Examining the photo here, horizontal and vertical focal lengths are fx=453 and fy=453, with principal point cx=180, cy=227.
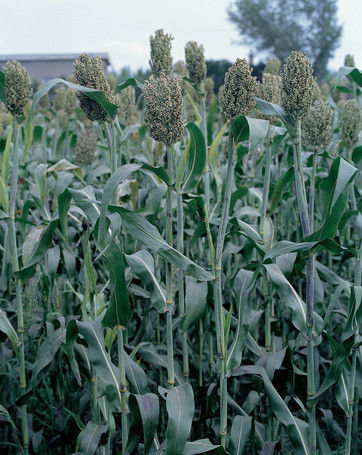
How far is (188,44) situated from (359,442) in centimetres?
246

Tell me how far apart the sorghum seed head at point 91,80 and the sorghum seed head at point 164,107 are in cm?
20

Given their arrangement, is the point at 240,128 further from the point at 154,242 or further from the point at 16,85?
the point at 16,85

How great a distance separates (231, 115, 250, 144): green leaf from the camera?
58.3 inches

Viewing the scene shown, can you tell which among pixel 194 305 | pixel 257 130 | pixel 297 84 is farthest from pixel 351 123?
pixel 194 305

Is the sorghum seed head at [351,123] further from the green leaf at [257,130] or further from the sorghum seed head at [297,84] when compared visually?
the green leaf at [257,130]

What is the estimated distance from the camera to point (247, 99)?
1564 mm

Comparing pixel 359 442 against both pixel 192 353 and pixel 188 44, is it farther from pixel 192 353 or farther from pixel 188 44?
pixel 188 44

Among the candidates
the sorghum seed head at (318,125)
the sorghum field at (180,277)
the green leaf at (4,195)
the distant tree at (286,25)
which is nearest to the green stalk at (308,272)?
the sorghum field at (180,277)

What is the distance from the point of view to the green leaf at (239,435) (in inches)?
74.1

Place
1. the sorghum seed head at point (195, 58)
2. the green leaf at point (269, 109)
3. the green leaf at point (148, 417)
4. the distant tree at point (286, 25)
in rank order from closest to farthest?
1. the green leaf at point (269, 109)
2. the green leaf at point (148, 417)
3. the sorghum seed head at point (195, 58)
4. the distant tree at point (286, 25)

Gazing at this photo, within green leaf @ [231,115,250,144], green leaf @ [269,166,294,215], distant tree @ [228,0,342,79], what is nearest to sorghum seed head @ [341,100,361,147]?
green leaf @ [269,166,294,215]

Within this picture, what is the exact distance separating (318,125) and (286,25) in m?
43.3

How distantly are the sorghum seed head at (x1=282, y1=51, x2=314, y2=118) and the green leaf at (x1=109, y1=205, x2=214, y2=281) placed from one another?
25.1 inches

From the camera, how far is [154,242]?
1603mm
